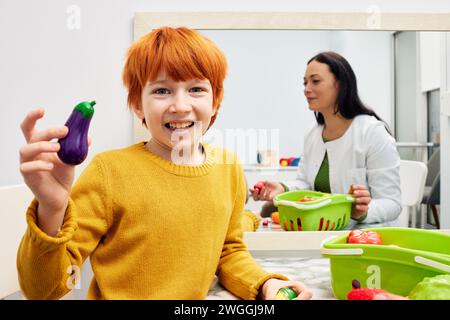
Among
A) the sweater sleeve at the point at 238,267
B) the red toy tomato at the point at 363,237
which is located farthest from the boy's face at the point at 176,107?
the red toy tomato at the point at 363,237

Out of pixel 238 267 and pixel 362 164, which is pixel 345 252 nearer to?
pixel 238 267

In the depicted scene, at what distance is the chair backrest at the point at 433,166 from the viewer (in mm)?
783

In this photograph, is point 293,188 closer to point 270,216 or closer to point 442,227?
point 270,216

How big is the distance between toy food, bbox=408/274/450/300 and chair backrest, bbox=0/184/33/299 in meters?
0.56

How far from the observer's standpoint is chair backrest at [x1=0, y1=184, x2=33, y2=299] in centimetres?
65

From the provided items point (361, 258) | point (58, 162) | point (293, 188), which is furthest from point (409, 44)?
point (58, 162)

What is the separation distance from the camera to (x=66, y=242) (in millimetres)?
375

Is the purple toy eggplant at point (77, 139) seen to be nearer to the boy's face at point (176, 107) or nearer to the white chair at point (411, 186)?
the boy's face at point (176, 107)

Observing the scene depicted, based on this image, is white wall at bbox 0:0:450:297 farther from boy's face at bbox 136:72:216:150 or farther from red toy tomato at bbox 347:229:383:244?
red toy tomato at bbox 347:229:383:244

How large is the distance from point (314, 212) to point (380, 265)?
0.24 meters

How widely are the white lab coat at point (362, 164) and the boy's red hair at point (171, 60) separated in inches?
11.1

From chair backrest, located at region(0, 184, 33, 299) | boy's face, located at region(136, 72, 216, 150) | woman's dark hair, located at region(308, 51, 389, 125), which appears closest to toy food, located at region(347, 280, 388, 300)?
boy's face, located at region(136, 72, 216, 150)

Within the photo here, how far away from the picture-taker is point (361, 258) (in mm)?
474

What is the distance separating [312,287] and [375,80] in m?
0.39
